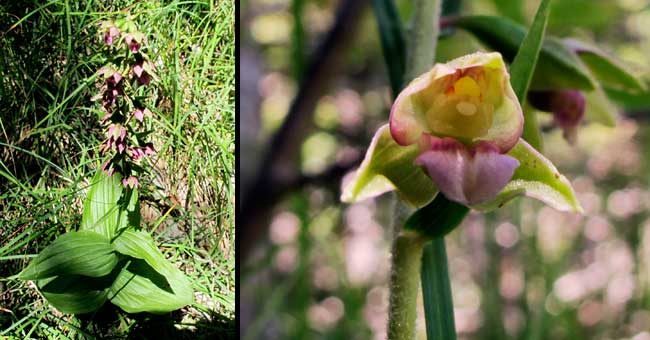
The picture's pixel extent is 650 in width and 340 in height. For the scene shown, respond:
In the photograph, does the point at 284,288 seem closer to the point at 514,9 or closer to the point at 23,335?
the point at 23,335

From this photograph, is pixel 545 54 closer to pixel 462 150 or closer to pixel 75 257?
pixel 462 150

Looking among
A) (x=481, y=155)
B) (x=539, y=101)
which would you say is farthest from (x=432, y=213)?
(x=539, y=101)

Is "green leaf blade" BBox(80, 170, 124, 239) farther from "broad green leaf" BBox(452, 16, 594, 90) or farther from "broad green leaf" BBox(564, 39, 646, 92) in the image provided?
"broad green leaf" BBox(564, 39, 646, 92)

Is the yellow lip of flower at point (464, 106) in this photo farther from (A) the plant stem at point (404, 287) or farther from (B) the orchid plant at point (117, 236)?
(B) the orchid plant at point (117, 236)

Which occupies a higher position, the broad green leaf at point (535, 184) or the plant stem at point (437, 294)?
the broad green leaf at point (535, 184)

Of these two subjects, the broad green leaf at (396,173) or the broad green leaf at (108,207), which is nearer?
the broad green leaf at (396,173)

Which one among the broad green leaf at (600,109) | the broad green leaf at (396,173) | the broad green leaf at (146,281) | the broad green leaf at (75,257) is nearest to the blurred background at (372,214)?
the broad green leaf at (600,109)

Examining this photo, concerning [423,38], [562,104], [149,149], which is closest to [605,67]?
[562,104]
